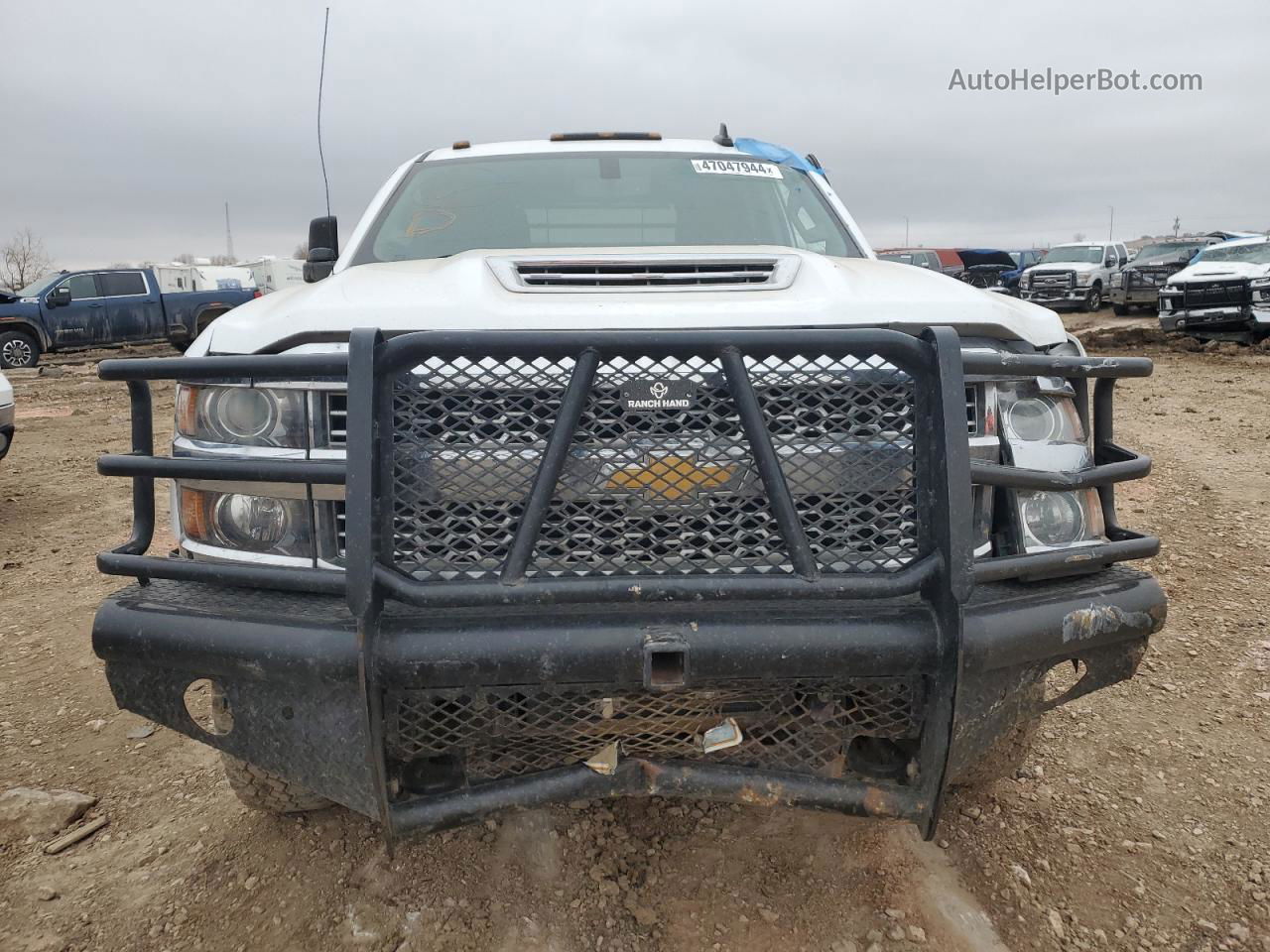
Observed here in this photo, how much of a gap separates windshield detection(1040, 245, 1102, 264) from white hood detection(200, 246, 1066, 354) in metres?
25.7

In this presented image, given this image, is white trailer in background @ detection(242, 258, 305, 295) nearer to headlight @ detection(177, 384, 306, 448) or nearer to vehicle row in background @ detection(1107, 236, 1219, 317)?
vehicle row in background @ detection(1107, 236, 1219, 317)

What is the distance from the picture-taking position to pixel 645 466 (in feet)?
5.81

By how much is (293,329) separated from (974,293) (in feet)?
5.44

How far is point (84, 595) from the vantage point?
4641mm

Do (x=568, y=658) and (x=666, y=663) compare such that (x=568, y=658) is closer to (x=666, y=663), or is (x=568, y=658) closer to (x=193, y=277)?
(x=666, y=663)

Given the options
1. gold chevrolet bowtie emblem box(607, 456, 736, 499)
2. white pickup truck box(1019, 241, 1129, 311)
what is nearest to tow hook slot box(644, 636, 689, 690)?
gold chevrolet bowtie emblem box(607, 456, 736, 499)

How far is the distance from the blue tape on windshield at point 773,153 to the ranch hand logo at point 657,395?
7.91 ft

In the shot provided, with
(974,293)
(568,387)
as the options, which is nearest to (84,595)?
(568,387)

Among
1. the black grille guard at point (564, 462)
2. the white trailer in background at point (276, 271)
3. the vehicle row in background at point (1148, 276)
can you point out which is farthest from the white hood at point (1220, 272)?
the white trailer in background at point (276, 271)

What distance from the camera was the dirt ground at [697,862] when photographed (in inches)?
87.2

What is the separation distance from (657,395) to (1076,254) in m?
27.1

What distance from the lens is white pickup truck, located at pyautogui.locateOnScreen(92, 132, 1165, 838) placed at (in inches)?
67.8

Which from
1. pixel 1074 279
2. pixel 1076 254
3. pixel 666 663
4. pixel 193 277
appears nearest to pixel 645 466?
pixel 666 663

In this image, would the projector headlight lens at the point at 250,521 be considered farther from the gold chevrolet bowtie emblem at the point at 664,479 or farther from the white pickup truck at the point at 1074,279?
the white pickup truck at the point at 1074,279
